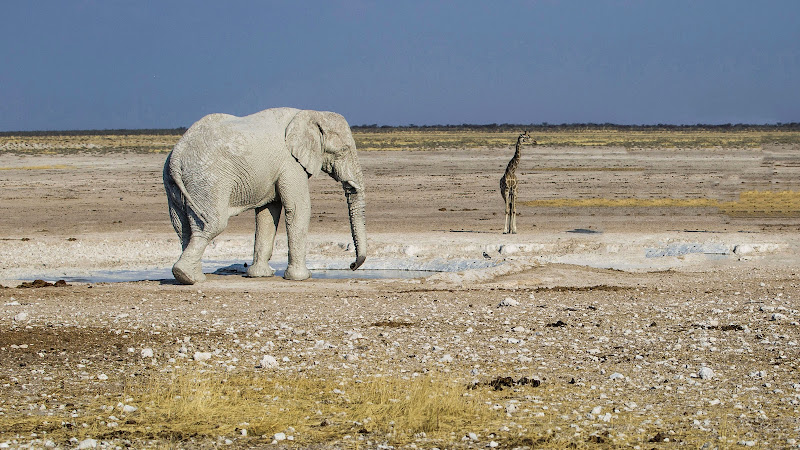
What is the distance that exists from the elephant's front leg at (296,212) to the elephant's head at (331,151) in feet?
0.85

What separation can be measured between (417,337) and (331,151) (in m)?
5.95

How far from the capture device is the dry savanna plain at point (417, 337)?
7.60 meters

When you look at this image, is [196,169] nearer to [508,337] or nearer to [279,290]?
[279,290]

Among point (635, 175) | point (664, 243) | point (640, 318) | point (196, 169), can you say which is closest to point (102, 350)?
point (196, 169)

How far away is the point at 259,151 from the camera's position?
15.3 meters

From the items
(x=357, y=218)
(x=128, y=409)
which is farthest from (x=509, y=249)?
(x=128, y=409)

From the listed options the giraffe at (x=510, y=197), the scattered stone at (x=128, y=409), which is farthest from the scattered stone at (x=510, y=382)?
the giraffe at (x=510, y=197)

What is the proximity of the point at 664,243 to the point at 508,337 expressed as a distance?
10042 millimetres

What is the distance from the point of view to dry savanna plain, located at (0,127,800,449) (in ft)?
24.9

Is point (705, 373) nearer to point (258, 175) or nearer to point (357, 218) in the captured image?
point (258, 175)

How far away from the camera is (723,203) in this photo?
30.0 meters

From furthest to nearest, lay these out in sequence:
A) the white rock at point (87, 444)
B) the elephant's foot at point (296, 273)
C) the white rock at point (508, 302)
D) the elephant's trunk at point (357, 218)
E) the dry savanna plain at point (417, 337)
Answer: the elephant's trunk at point (357, 218) < the elephant's foot at point (296, 273) < the white rock at point (508, 302) < the dry savanna plain at point (417, 337) < the white rock at point (87, 444)

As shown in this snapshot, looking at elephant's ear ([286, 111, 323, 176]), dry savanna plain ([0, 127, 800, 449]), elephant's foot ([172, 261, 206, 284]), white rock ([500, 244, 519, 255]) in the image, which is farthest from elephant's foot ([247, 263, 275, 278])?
white rock ([500, 244, 519, 255])

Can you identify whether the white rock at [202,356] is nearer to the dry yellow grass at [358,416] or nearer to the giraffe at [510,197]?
the dry yellow grass at [358,416]
